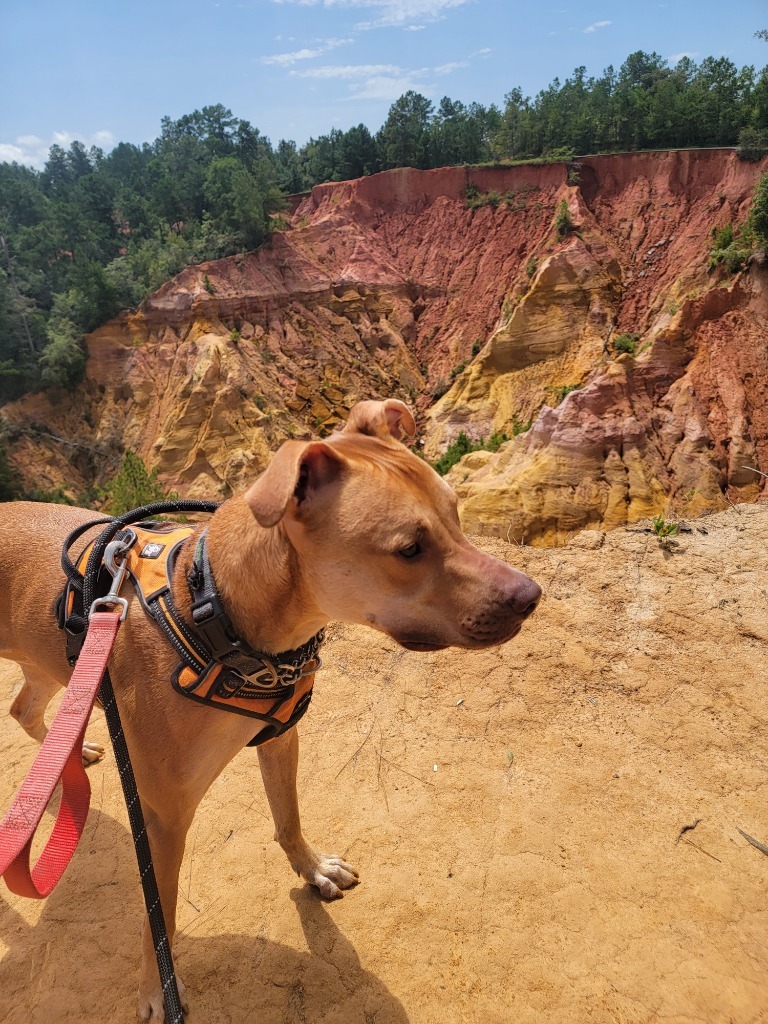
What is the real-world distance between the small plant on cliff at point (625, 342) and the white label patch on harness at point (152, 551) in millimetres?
20247

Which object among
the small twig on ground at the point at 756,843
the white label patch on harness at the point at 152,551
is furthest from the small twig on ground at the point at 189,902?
the small twig on ground at the point at 756,843

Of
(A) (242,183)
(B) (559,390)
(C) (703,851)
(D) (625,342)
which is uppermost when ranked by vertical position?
(A) (242,183)

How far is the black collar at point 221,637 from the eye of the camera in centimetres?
221

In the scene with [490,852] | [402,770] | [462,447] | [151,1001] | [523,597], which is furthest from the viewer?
[462,447]

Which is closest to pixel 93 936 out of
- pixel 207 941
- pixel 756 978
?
pixel 207 941

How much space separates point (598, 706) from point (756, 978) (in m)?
1.80

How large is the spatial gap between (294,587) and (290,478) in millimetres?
519

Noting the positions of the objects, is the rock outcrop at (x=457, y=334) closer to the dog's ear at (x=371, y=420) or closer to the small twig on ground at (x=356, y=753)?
the small twig on ground at (x=356, y=753)

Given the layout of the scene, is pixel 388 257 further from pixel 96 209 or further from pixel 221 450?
pixel 96 209

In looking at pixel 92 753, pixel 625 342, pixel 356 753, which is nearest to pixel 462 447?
pixel 625 342

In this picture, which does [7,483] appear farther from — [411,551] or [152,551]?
[411,551]

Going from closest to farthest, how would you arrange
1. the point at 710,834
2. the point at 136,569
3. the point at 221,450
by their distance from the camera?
the point at 136,569 < the point at 710,834 < the point at 221,450

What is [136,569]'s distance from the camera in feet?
8.23

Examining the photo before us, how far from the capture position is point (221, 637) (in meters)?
2.22
